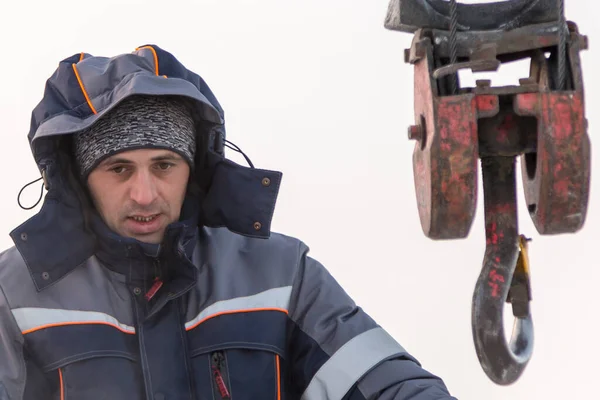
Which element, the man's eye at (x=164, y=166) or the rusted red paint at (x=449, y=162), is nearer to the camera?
the rusted red paint at (x=449, y=162)

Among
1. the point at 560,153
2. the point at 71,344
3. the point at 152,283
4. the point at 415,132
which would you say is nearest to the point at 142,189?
the point at 152,283

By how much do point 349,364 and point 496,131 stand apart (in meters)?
0.64

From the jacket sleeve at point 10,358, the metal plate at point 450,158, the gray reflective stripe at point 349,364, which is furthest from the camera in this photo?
the gray reflective stripe at point 349,364

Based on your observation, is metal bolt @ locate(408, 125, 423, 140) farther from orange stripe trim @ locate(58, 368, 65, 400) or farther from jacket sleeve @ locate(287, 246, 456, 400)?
orange stripe trim @ locate(58, 368, 65, 400)

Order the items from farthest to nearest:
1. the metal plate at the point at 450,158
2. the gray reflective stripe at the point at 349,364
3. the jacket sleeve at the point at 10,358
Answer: the gray reflective stripe at the point at 349,364
the jacket sleeve at the point at 10,358
the metal plate at the point at 450,158

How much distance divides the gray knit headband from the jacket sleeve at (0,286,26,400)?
0.29 m

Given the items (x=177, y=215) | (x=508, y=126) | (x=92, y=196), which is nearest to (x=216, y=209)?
(x=177, y=215)

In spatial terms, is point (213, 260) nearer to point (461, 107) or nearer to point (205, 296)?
point (205, 296)

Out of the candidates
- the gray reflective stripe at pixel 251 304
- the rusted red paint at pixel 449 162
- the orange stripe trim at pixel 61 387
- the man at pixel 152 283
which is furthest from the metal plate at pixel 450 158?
the orange stripe trim at pixel 61 387

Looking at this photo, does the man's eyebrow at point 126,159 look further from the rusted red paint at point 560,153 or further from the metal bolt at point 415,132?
the rusted red paint at point 560,153

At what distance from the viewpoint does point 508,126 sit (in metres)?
1.45

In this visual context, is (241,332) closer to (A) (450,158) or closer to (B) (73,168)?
(B) (73,168)

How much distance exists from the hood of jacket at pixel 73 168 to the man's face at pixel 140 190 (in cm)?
4

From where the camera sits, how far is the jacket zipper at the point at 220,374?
6.20 feet
